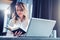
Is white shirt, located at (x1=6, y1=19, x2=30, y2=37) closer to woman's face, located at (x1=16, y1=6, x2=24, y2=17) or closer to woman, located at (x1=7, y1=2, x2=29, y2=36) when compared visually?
woman, located at (x1=7, y1=2, x2=29, y2=36)

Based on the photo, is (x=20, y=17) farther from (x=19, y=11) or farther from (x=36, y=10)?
(x=36, y=10)

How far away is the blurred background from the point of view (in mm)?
1906

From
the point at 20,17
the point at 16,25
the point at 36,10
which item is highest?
the point at 36,10

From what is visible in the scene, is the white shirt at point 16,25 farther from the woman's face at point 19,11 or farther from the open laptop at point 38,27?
the open laptop at point 38,27

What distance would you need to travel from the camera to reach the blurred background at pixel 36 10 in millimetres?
1906

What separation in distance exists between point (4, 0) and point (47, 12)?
2.48 feet

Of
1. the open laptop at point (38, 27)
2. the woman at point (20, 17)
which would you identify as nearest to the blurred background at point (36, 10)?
the woman at point (20, 17)

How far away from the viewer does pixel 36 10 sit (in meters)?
2.07

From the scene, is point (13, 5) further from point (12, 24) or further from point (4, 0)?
point (12, 24)

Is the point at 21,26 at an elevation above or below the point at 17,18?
below

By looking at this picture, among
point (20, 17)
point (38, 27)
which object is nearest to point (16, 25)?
point (20, 17)

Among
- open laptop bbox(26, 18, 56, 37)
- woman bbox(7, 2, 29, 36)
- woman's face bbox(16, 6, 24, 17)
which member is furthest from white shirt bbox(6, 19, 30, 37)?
open laptop bbox(26, 18, 56, 37)

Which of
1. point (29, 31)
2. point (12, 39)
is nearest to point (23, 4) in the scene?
point (29, 31)

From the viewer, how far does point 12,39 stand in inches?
21.7
